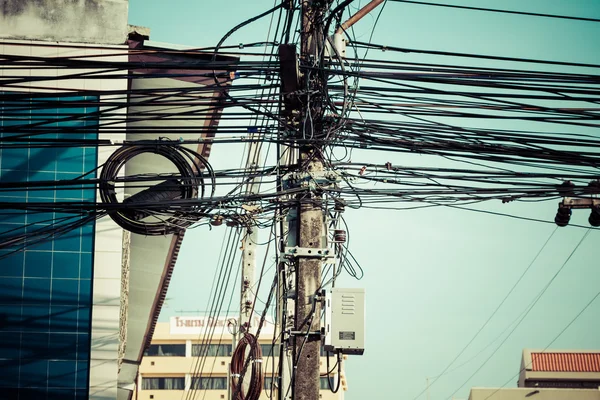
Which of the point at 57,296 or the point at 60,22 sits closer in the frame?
the point at 57,296

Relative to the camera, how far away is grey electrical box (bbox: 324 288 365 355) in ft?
32.4

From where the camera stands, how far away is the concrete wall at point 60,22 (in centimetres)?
1895

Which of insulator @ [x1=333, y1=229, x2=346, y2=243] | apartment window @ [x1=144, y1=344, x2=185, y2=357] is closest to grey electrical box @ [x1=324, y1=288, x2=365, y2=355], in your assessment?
insulator @ [x1=333, y1=229, x2=346, y2=243]

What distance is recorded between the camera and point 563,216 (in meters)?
11.3

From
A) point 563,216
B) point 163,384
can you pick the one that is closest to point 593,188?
point 563,216

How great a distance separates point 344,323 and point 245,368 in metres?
5.03

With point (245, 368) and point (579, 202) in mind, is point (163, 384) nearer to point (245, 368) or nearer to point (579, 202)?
point (245, 368)

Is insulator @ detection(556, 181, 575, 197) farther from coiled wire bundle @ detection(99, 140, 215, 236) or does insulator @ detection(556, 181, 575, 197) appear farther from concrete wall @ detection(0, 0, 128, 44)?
concrete wall @ detection(0, 0, 128, 44)

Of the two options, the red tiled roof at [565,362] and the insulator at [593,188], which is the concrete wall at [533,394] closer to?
the red tiled roof at [565,362]

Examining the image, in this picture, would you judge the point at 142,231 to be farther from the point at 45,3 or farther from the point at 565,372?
the point at 565,372

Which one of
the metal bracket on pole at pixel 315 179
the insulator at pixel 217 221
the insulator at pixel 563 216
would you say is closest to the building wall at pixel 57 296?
the insulator at pixel 217 221

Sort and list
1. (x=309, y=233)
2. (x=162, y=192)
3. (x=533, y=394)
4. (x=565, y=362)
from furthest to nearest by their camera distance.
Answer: (x=565, y=362) < (x=533, y=394) < (x=162, y=192) < (x=309, y=233)

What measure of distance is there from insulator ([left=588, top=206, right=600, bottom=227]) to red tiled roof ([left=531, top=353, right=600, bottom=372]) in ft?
135

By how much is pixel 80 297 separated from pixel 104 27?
19.7ft
